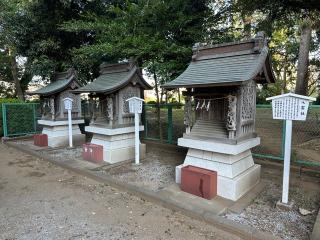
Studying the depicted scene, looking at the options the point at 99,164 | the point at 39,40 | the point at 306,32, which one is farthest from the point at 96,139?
the point at 306,32

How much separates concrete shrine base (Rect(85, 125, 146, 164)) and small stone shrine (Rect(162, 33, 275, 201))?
2315 millimetres

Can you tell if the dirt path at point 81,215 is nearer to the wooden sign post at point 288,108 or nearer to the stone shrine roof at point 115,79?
the wooden sign post at point 288,108

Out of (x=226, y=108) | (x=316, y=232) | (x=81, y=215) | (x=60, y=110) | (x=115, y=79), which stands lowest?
(x=81, y=215)

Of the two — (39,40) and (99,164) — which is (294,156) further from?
(39,40)

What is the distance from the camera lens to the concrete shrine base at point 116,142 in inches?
260

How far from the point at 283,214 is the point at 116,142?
4.46 metres

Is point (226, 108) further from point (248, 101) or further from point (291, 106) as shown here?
point (291, 106)

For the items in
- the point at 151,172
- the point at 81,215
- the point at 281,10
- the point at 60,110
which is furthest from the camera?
the point at 60,110

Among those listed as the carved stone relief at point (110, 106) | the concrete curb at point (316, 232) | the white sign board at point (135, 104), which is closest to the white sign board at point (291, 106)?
the concrete curb at point (316, 232)

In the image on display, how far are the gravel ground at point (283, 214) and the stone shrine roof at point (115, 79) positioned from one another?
418 centimetres

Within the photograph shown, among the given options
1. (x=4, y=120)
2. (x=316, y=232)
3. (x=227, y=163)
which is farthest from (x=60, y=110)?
(x=316, y=232)

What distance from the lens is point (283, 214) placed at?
3.83 meters

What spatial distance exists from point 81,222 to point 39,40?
9163mm

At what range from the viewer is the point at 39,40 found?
33.6 ft
